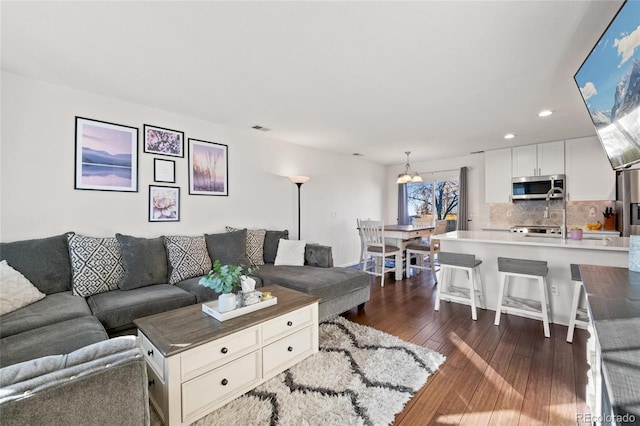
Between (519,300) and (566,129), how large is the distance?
8.65 feet

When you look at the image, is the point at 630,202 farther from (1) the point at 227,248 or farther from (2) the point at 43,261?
(2) the point at 43,261

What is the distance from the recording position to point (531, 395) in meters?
1.85

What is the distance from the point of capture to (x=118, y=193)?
9.77 feet

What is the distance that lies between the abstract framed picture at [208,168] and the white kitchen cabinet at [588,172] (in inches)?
212

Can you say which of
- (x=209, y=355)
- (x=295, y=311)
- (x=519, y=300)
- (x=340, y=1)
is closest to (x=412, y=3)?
(x=340, y=1)

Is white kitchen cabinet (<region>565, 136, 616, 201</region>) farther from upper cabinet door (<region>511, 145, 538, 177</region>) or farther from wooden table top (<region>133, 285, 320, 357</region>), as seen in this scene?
wooden table top (<region>133, 285, 320, 357</region>)

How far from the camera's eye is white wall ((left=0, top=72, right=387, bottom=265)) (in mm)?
2443

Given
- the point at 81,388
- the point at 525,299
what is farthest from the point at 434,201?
the point at 81,388

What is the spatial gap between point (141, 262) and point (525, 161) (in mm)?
5952

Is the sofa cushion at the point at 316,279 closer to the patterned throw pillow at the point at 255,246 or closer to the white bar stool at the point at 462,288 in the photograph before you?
the patterned throw pillow at the point at 255,246

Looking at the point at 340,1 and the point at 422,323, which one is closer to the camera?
the point at 340,1

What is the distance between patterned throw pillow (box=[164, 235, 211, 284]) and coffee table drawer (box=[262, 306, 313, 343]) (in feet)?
4.56

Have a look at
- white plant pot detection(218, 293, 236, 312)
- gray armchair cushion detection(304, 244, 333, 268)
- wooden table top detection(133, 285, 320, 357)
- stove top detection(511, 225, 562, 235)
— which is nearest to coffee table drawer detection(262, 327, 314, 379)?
wooden table top detection(133, 285, 320, 357)

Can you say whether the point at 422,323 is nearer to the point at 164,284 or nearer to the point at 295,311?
the point at 295,311
